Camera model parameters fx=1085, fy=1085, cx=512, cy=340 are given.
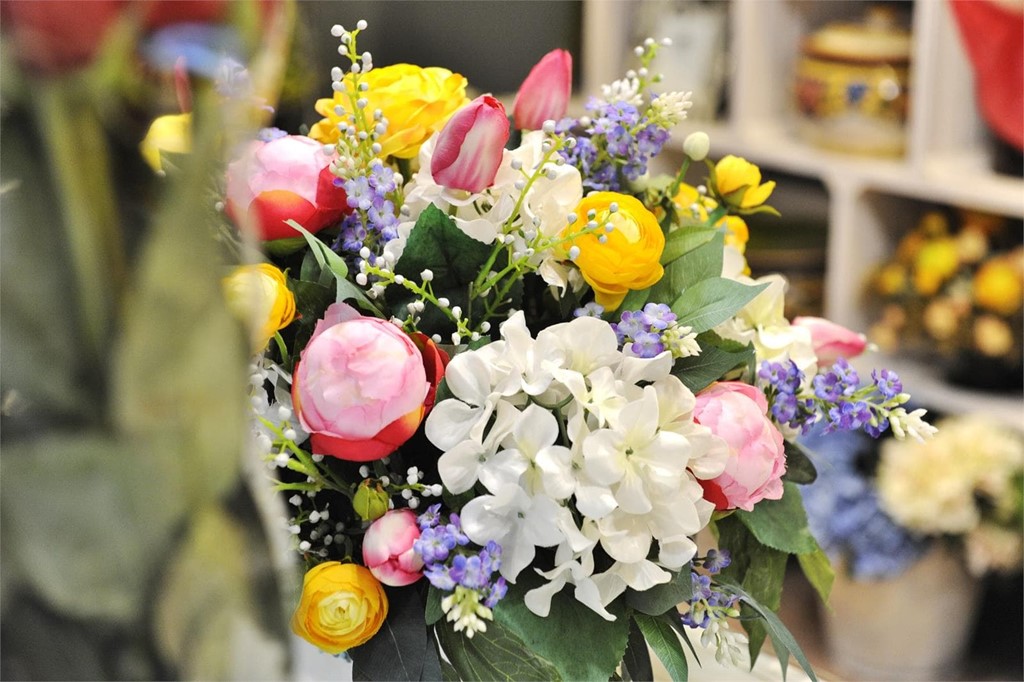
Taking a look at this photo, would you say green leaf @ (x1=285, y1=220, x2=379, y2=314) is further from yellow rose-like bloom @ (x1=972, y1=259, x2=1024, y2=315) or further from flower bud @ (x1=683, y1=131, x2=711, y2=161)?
yellow rose-like bloom @ (x1=972, y1=259, x2=1024, y2=315)

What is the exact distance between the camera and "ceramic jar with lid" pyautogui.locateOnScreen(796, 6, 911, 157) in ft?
6.15

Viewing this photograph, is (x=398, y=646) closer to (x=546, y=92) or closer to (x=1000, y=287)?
(x=546, y=92)

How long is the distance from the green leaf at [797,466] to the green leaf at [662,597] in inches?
5.5

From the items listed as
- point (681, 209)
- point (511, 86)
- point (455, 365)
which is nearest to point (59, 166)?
point (455, 365)

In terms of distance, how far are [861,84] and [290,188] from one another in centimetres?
156

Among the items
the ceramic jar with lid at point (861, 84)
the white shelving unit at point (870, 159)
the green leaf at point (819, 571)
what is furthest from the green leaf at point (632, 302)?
the ceramic jar with lid at point (861, 84)

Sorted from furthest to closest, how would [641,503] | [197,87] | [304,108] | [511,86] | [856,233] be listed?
[511,86] → [856,233] → [304,108] → [641,503] → [197,87]

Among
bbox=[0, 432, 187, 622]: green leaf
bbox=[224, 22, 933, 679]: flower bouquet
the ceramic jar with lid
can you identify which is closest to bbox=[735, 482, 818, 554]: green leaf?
bbox=[224, 22, 933, 679]: flower bouquet

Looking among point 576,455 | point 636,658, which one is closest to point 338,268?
point 576,455

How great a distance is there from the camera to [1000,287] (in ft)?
5.80

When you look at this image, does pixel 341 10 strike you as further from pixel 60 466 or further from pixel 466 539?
pixel 60 466

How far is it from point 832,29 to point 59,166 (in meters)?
1.92

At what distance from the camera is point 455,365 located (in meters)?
0.52

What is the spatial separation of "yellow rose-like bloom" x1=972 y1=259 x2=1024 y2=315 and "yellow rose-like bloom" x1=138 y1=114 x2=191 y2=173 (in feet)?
5.78
